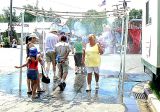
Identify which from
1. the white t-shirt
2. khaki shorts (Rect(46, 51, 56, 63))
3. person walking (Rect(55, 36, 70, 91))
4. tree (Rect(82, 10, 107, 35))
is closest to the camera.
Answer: person walking (Rect(55, 36, 70, 91))

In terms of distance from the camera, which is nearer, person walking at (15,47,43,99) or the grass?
person walking at (15,47,43,99)

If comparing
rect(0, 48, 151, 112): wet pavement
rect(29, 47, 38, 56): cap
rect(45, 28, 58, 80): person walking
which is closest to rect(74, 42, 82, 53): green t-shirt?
rect(0, 48, 151, 112): wet pavement

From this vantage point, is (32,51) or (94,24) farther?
(94,24)

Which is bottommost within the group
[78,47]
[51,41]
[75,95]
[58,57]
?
[75,95]

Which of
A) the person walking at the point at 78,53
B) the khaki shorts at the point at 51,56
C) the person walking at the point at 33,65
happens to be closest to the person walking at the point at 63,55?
the khaki shorts at the point at 51,56

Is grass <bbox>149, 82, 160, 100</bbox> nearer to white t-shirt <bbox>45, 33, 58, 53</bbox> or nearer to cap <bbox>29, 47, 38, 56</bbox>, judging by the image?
cap <bbox>29, 47, 38, 56</bbox>

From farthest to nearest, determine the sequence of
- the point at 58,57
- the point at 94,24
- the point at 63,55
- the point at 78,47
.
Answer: the point at 78,47, the point at 94,24, the point at 58,57, the point at 63,55

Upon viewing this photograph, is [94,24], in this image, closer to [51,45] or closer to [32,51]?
[51,45]

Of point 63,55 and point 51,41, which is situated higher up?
point 51,41

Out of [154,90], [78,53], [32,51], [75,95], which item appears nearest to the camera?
[32,51]

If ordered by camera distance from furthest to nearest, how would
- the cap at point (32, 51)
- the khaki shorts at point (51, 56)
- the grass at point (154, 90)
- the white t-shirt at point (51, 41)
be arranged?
the khaki shorts at point (51, 56), the white t-shirt at point (51, 41), the grass at point (154, 90), the cap at point (32, 51)

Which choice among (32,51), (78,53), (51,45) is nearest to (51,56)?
(51,45)

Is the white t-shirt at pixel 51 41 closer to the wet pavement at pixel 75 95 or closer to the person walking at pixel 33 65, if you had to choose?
the wet pavement at pixel 75 95

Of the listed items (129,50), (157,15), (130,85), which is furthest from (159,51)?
(129,50)
